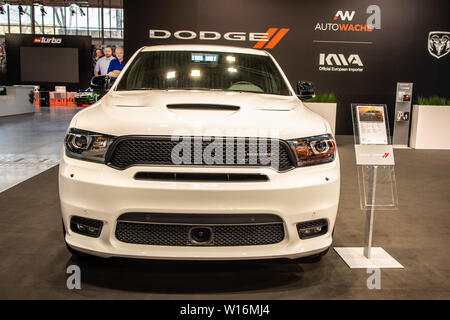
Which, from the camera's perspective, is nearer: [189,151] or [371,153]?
[189,151]

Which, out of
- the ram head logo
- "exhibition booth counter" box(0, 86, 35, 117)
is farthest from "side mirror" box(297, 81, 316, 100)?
"exhibition booth counter" box(0, 86, 35, 117)

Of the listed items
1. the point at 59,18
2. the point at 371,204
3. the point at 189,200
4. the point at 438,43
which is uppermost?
the point at 59,18

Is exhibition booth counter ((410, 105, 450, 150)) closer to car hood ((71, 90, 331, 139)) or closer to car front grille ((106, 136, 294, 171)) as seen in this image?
car hood ((71, 90, 331, 139))

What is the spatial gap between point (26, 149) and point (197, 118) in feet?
21.5

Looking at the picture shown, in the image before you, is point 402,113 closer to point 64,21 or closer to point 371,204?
point 371,204

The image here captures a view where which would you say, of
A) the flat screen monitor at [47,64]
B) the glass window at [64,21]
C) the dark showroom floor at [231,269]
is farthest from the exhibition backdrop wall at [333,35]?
the glass window at [64,21]

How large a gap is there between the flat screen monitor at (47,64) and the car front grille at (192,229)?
22.4m

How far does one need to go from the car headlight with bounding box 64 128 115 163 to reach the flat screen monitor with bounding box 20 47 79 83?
2203cm

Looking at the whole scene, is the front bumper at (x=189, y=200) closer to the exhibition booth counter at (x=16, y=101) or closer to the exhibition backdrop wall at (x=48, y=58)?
the exhibition booth counter at (x=16, y=101)

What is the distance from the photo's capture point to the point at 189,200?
6.51 feet

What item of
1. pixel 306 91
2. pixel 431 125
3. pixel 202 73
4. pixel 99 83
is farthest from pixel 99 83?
pixel 431 125
